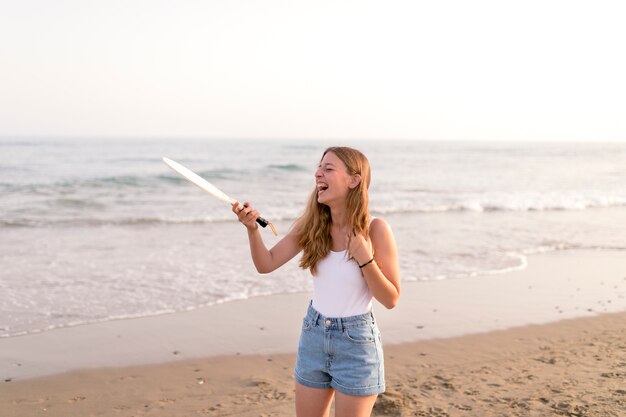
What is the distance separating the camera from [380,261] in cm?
302

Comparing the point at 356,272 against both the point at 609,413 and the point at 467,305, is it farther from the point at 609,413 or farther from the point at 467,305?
the point at 467,305

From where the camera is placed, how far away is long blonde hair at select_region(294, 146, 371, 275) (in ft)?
9.97

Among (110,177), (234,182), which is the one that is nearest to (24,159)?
(110,177)

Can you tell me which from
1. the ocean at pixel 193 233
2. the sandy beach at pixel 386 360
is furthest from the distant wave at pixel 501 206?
the sandy beach at pixel 386 360

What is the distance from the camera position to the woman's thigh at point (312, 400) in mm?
3023

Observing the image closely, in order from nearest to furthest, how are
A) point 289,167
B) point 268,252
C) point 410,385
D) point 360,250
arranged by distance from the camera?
point 360,250 < point 268,252 < point 410,385 < point 289,167

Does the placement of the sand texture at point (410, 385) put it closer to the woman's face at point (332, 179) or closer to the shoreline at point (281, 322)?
the shoreline at point (281, 322)

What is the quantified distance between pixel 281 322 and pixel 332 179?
4.96 metres

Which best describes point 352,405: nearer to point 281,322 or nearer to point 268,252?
point 268,252

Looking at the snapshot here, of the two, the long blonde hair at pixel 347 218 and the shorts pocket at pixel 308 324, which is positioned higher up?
the long blonde hair at pixel 347 218

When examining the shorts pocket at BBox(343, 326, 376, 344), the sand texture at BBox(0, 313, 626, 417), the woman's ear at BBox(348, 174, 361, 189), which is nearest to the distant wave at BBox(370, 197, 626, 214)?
the sand texture at BBox(0, 313, 626, 417)

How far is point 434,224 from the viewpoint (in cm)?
1705

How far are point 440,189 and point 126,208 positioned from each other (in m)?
15.0

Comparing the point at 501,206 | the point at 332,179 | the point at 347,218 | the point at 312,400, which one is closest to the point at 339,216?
the point at 347,218
